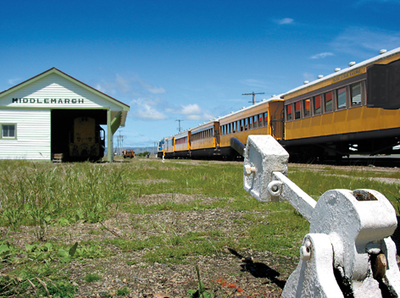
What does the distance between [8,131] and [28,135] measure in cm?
129

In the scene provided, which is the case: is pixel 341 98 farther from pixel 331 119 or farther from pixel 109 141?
pixel 109 141

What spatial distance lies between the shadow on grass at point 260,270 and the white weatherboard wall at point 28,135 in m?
21.0

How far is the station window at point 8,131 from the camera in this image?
21.5 m

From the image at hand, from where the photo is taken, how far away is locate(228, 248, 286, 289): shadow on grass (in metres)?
2.31

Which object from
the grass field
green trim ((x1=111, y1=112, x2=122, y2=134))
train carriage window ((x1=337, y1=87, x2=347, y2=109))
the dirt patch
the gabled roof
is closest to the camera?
the dirt patch

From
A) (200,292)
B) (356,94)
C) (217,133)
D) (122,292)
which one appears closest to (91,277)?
(122,292)

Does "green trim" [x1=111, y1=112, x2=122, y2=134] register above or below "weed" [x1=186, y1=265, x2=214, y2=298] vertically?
above

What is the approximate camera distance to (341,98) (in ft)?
44.2

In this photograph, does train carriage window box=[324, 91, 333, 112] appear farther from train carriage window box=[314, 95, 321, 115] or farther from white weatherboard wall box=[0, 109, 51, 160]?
white weatherboard wall box=[0, 109, 51, 160]

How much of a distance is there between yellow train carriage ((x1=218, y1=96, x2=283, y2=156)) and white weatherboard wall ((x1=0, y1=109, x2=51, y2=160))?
36.8 ft

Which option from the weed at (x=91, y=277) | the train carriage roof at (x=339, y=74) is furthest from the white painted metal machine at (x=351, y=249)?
the train carriage roof at (x=339, y=74)

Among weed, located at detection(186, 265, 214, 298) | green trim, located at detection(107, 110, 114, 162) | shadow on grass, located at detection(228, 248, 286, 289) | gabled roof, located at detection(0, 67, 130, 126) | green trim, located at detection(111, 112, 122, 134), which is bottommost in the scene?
shadow on grass, located at detection(228, 248, 286, 289)

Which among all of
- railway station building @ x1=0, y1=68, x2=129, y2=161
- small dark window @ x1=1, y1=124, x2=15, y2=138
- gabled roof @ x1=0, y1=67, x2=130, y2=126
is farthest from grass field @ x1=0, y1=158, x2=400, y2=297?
small dark window @ x1=1, y1=124, x2=15, y2=138

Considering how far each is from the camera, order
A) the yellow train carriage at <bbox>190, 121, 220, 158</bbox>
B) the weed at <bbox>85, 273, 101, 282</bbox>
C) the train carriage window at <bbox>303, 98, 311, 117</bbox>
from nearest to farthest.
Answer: the weed at <bbox>85, 273, 101, 282</bbox> < the train carriage window at <bbox>303, 98, 311, 117</bbox> < the yellow train carriage at <bbox>190, 121, 220, 158</bbox>
